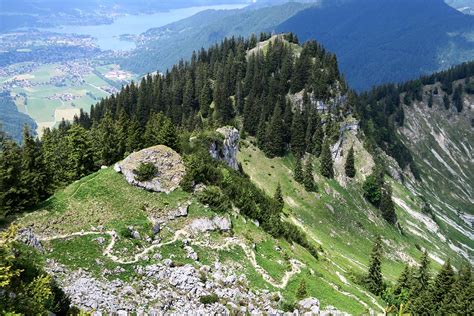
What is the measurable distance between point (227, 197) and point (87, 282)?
82.4 feet

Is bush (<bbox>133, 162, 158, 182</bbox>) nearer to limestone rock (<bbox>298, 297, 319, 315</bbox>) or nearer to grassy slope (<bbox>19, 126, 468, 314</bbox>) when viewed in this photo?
grassy slope (<bbox>19, 126, 468, 314</bbox>)

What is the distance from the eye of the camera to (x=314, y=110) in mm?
141625

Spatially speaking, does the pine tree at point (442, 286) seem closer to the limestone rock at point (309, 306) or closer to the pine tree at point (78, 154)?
the limestone rock at point (309, 306)

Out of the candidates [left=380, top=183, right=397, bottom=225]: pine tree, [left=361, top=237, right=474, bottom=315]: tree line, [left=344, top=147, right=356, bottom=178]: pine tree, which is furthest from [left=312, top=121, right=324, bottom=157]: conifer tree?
[left=361, top=237, right=474, bottom=315]: tree line

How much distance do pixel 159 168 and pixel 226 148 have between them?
4363 centimetres

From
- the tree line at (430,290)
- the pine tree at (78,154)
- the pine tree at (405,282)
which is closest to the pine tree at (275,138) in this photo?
the tree line at (430,290)

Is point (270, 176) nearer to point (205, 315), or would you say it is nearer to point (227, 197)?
point (227, 197)

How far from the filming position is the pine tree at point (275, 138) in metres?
131

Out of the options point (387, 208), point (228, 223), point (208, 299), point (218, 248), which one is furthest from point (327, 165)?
point (208, 299)

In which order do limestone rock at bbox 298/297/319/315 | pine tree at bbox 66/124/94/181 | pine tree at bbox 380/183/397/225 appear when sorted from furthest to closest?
pine tree at bbox 380/183/397/225 < pine tree at bbox 66/124/94/181 < limestone rock at bbox 298/297/319/315

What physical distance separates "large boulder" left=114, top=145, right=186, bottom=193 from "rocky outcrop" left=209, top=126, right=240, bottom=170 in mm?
31078

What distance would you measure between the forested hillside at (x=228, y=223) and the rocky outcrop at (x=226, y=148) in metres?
0.79

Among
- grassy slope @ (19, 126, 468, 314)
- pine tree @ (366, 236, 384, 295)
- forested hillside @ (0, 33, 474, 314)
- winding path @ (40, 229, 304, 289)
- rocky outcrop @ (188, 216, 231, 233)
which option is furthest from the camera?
pine tree @ (366, 236, 384, 295)

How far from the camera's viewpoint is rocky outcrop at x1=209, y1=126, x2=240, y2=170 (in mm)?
91463
